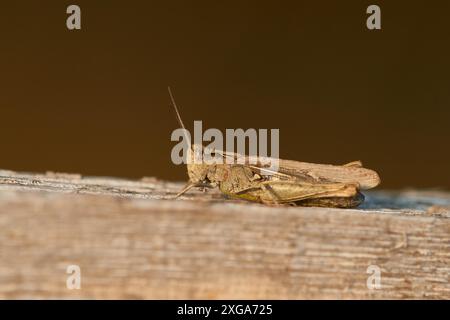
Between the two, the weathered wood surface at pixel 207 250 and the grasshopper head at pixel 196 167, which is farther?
the grasshopper head at pixel 196 167

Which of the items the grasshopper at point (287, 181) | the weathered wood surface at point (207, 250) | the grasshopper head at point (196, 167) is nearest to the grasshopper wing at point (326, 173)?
the grasshopper at point (287, 181)

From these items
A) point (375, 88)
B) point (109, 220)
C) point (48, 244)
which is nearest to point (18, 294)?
point (48, 244)

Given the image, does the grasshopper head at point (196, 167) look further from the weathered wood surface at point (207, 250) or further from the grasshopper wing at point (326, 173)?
Answer: the weathered wood surface at point (207, 250)

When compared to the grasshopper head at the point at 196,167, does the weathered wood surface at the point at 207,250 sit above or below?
below

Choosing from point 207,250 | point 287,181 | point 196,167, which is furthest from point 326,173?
point 207,250

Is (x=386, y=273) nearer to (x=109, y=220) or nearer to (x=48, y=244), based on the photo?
(x=109, y=220)

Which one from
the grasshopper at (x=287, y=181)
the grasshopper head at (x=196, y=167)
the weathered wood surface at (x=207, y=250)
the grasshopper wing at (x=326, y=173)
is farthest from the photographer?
the grasshopper head at (x=196, y=167)
